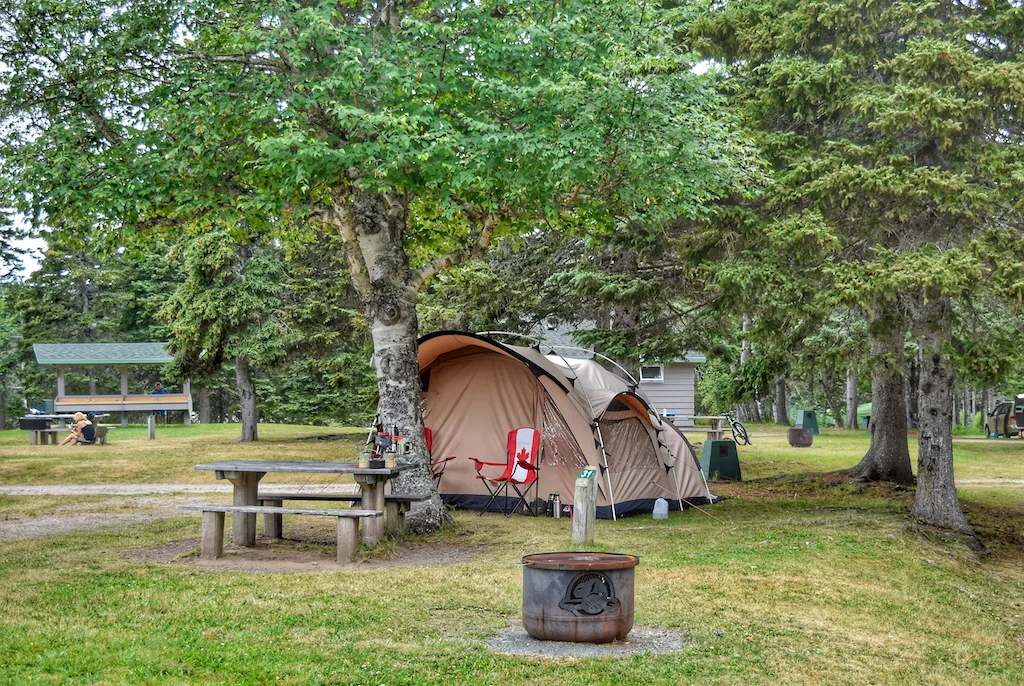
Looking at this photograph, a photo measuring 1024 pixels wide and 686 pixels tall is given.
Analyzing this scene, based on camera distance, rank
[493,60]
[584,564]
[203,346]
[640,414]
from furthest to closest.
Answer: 1. [203,346]
2. [640,414]
3. [493,60]
4. [584,564]

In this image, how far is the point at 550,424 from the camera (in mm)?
13625

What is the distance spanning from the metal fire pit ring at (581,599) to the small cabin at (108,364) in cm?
2706

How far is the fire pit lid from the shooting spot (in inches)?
250

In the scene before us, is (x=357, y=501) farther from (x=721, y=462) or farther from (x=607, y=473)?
(x=721, y=462)

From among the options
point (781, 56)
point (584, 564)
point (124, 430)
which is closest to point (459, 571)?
point (584, 564)

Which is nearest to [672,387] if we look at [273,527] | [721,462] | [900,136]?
[721,462]

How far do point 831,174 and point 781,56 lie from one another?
8.55 feet

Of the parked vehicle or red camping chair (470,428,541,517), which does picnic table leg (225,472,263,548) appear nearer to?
red camping chair (470,428,541,517)

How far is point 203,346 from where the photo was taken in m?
24.7

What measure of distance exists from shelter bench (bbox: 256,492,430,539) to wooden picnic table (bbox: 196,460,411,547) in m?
0.22

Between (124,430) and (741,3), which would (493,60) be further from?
(124,430)

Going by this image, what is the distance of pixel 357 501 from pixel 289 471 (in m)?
1.25

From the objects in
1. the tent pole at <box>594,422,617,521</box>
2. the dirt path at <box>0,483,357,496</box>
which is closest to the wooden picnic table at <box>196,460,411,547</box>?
the tent pole at <box>594,422,617,521</box>

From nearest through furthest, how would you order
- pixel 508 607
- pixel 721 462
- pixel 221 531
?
pixel 508 607 < pixel 221 531 < pixel 721 462
